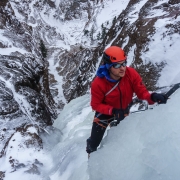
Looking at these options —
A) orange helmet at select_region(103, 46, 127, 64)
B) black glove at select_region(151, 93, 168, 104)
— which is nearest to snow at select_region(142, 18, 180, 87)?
black glove at select_region(151, 93, 168, 104)

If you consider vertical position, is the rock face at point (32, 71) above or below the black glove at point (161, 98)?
below

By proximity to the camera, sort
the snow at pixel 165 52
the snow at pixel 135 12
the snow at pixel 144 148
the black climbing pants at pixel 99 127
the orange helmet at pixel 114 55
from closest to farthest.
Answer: the snow at pixel 144 148
the orange helmet at pixel 114 55
the black climbing pants at pixel 99 127
the snow at pixel 165 52
the snow at pixel 135 12

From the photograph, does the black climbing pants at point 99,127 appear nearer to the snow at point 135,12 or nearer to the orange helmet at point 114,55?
the orange helmet at point 114,55

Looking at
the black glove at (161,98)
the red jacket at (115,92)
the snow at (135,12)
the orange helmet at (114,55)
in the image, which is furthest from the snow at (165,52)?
the orange helmet at (114,55)

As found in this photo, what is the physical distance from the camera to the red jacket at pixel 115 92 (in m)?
3.78

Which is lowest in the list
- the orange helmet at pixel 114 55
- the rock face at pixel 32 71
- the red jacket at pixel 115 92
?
the rock face at pixel 32 71

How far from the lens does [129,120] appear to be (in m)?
3.65

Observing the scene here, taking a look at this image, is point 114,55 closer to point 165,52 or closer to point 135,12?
point 165,52

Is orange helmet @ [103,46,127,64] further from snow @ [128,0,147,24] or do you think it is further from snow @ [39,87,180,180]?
snow @ [128,0,147,24]

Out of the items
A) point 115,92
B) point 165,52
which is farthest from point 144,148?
point 165,52

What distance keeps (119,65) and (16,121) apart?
7708 millimetres

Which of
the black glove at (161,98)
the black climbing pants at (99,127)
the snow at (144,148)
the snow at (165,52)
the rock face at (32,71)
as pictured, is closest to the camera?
the snow at (144,148)

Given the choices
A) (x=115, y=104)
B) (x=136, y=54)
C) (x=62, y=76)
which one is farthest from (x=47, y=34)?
(x=115, y=104)

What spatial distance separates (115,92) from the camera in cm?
387
